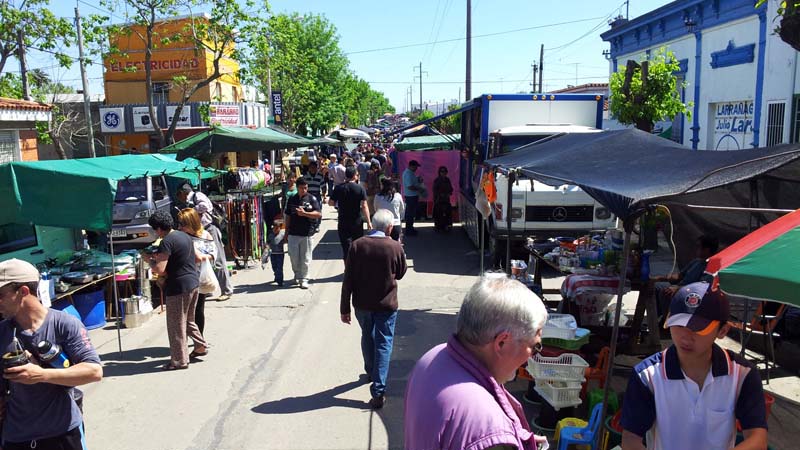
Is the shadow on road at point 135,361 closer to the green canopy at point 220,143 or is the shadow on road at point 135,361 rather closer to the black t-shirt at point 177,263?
the black t-shirt at point 177,263

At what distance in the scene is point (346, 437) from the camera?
17.5 ft

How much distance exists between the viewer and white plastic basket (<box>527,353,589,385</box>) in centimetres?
543

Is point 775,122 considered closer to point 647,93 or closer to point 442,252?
point 647,93

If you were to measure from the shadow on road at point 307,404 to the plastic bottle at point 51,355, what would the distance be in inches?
108

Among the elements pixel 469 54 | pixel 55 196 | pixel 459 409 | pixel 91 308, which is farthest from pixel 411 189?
pixel 459 409

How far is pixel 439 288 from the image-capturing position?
10.6 metres

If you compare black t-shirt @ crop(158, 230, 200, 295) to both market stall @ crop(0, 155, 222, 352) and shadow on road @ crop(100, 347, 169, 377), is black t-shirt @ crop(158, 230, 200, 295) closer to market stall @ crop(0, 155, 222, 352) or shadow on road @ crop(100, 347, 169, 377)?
shadow on road @ crop(100, 347, 169, 377)

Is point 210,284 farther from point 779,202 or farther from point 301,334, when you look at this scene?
point 779,202

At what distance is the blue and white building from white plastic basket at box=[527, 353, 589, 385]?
10607 mm

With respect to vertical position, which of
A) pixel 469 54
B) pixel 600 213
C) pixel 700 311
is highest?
pixel 469 54

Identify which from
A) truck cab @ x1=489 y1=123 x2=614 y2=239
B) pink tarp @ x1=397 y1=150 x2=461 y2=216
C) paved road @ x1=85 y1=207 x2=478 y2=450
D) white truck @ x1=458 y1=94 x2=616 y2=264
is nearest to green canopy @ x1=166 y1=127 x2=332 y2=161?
paved road @ x1=85 y1=207 x2=478 y2=450

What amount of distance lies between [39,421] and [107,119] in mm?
31647

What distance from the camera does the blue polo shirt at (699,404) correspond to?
9.59ft

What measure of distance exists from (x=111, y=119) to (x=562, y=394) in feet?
103
